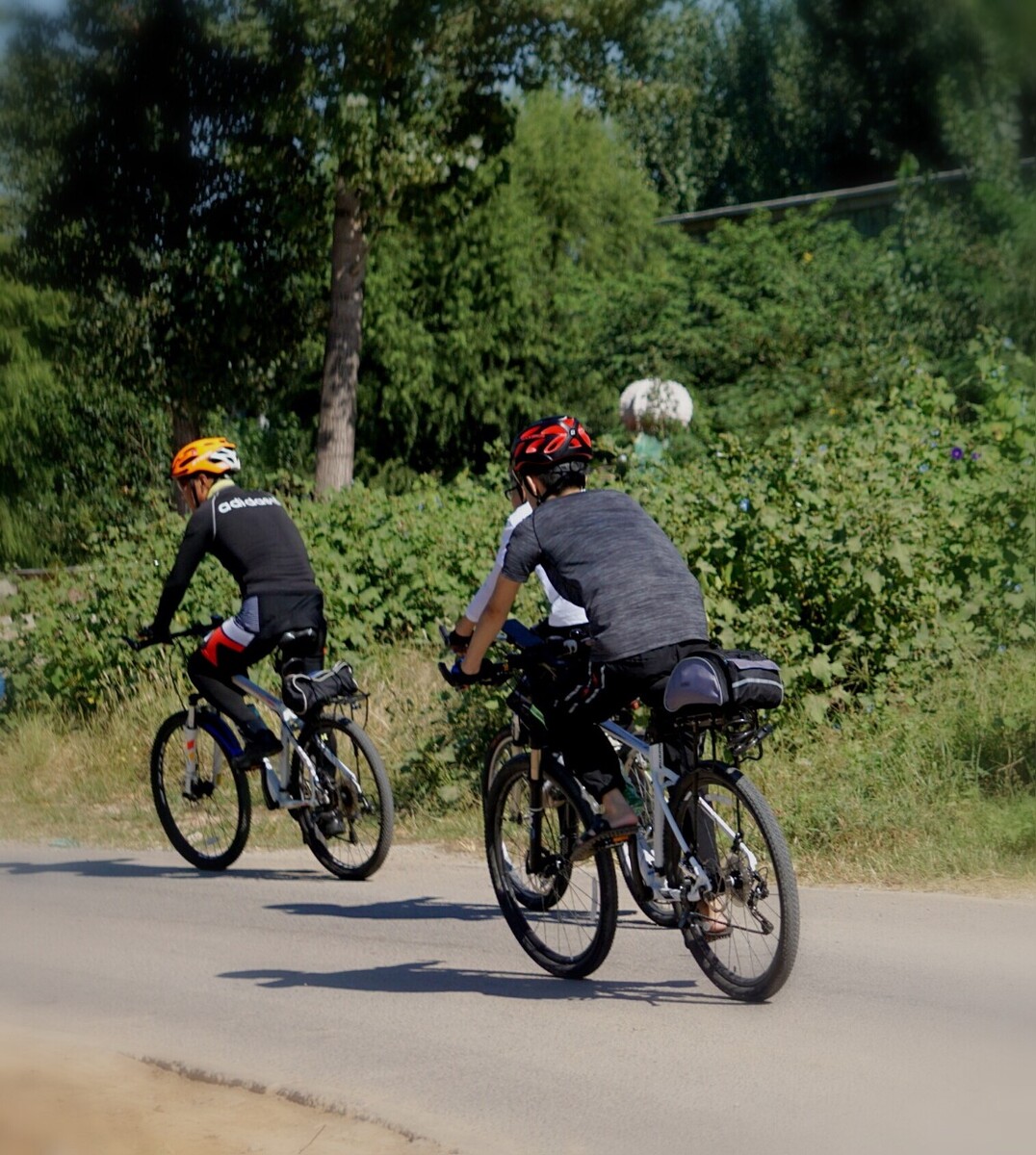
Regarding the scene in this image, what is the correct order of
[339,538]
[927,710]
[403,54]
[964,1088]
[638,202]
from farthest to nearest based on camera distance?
[638,202] < [403,54] < [339,538] < [927,710] < [964,1088]

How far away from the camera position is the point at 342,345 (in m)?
19.4

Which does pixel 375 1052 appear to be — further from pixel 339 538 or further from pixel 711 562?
pixel 339 538

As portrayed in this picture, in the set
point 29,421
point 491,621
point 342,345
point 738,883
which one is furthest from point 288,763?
point 342,345

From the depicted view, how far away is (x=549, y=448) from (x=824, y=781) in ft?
10.9

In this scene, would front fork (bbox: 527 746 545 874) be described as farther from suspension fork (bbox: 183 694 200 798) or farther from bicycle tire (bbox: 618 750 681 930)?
suspension fork (bbox: 183 694 200 798)

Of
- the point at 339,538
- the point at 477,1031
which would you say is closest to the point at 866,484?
the point at 339,538

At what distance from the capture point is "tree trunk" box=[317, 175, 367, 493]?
19.0 m

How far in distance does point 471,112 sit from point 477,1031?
14.3 meters

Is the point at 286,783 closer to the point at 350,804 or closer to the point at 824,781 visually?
the point at 350,804

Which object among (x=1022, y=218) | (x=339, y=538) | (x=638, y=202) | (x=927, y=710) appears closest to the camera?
(x=1022, y=218)

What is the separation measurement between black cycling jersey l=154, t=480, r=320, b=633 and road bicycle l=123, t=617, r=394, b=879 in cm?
30

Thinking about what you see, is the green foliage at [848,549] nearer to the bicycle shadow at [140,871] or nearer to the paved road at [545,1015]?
the paved road at [545,1015]

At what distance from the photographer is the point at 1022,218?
3.42m

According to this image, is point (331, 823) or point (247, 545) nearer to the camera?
point (331, 823)
